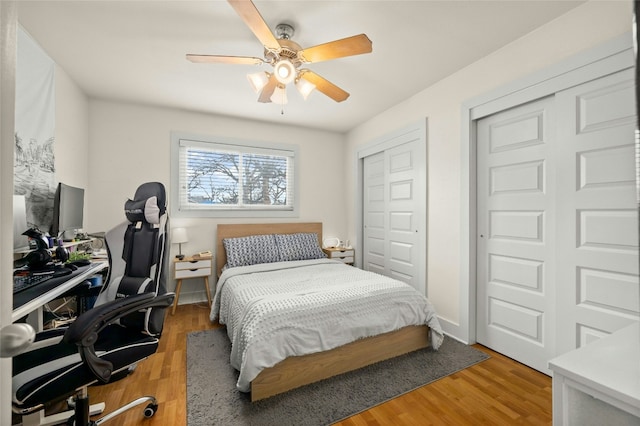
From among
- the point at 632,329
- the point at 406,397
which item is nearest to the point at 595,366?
the point at 632,329

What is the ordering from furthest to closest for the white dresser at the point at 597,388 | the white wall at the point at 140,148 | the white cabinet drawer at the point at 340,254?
the white cabinet drawer at the point at 340,254, the white wall at the point at 140,148, the white dresser at the point at 597,388

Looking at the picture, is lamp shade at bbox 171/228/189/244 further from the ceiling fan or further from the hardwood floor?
the ceiling fan

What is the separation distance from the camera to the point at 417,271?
3188 millimetres

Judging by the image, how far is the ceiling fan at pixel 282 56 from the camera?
166 cm

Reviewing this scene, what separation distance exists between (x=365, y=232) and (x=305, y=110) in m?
2.00

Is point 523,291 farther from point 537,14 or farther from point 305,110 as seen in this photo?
point 305,110

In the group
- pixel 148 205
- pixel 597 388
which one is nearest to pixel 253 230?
pixel 148 205

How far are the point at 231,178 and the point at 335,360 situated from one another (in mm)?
2872

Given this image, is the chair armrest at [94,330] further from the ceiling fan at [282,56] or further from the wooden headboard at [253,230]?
the wooden headboard at [253,230]

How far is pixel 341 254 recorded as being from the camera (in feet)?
14.0

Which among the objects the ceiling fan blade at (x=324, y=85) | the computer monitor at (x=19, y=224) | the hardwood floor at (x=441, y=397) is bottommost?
the hardwood floor at (x=441, y=397)

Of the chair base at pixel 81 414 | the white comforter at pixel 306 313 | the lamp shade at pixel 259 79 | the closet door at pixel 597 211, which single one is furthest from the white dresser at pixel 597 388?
the lamp shade at pixel 259 79

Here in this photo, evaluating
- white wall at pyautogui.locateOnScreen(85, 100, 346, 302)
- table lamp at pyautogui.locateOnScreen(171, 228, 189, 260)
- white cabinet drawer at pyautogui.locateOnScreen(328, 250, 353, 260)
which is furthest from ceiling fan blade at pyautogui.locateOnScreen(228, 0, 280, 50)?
white cabinet drawer at pyautogui.locateOnScreen(328, 250, 353, 260)

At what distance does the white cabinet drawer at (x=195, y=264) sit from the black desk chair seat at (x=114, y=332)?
1.59 metres
